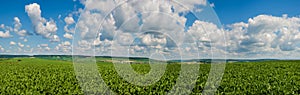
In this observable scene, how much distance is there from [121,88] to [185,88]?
4.18 meters

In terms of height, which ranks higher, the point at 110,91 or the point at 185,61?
the point at 185,61

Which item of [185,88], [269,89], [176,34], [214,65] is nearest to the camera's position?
[214,65]

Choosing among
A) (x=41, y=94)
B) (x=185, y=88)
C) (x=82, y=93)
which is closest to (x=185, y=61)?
(x=185, y=88)

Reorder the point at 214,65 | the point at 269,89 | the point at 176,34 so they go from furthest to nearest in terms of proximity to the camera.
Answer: the point at 269,89 < the point at 176,34 < the point at 214,65

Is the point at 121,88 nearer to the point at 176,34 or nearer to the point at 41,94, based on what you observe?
the point at 41,94

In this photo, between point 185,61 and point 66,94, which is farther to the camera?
point 66,94

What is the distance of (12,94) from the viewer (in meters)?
19.5

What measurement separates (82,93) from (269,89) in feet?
34.0

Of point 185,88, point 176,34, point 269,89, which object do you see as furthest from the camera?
point 269,89

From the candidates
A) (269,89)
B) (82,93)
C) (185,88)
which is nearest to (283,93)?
(269,89)

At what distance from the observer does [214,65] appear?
1243 cm

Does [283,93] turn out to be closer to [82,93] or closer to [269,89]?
[269,89]

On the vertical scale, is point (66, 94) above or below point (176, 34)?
below

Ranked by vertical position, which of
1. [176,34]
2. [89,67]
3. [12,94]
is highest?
[176,34]
